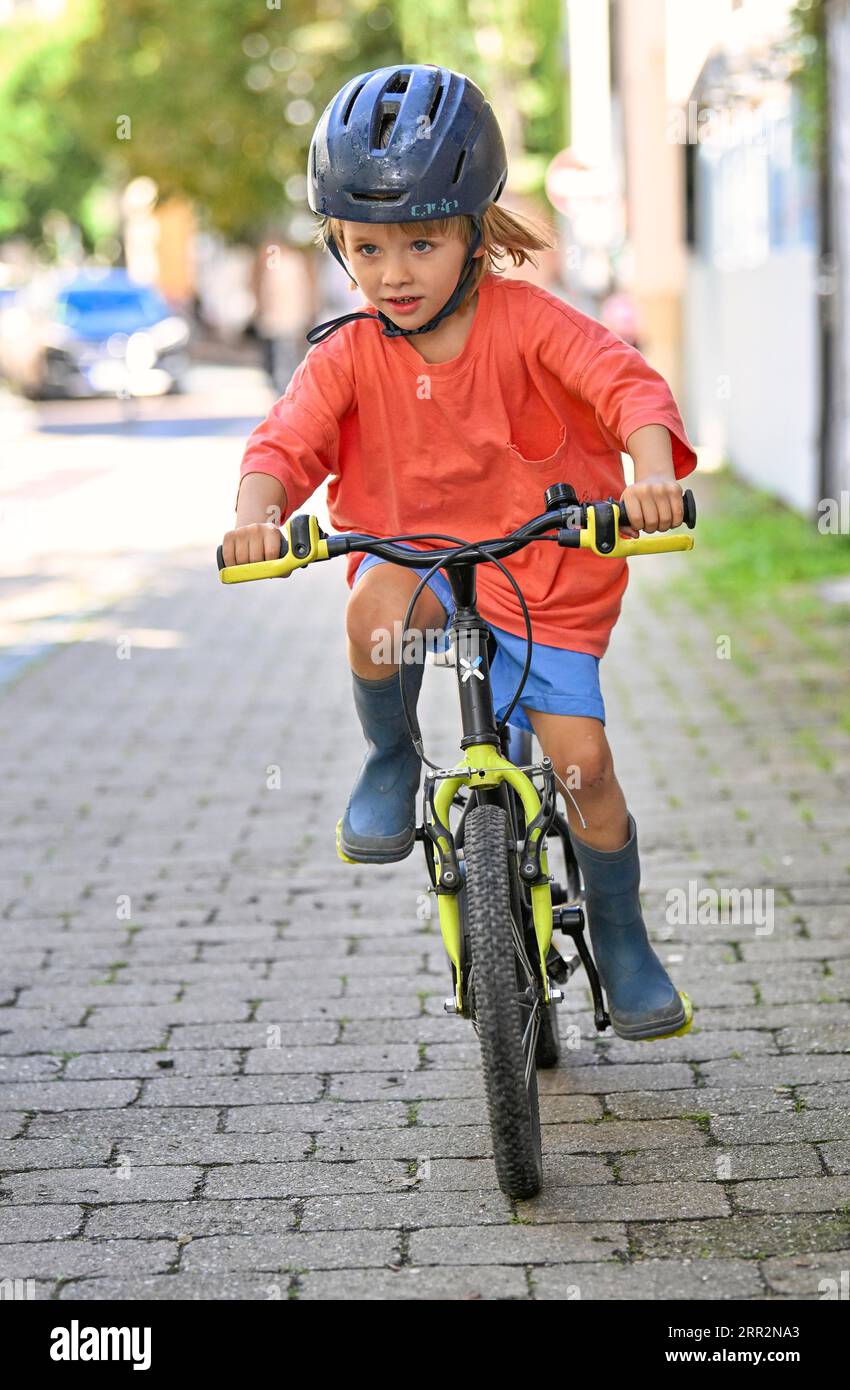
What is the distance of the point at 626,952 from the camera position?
13.6 feet

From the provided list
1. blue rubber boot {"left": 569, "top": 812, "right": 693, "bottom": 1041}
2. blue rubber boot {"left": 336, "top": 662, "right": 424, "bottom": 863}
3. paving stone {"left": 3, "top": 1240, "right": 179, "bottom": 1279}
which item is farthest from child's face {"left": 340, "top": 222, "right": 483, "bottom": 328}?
paving stone {"left": 3, "top": 1240, "right": 179, "bottom": 1279}

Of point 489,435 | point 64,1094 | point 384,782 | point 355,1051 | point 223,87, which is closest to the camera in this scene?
point 489,435

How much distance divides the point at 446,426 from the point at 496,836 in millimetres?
779

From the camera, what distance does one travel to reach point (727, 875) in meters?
5.95

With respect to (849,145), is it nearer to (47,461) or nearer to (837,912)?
(837,912)

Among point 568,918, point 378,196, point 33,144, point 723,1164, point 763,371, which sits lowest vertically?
Result: point 33,144

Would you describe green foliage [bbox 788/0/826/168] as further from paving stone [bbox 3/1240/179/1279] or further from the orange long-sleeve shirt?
paving stone [bbox 3/1240/179/1279]

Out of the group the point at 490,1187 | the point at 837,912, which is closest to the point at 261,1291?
the point at 490,1187

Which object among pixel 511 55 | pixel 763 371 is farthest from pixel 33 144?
pixel 763 371

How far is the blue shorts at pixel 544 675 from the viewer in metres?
3.86

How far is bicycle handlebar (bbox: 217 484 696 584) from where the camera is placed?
11.3 feet

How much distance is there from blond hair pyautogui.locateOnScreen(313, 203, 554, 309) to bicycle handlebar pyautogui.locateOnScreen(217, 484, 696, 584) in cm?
51

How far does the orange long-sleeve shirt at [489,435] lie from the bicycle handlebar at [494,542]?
0.75 ft

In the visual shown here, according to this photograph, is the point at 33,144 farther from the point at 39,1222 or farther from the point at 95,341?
the point at 39,1222
